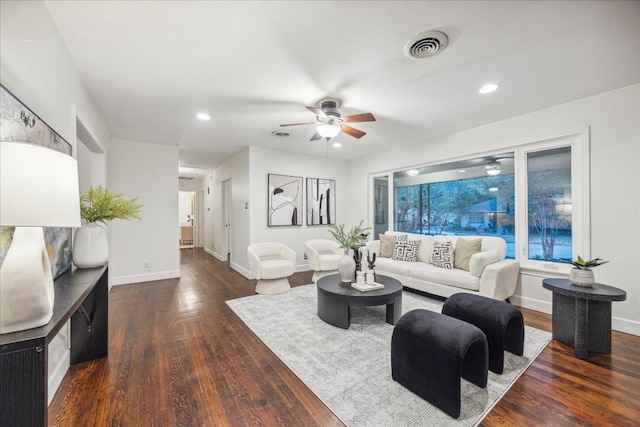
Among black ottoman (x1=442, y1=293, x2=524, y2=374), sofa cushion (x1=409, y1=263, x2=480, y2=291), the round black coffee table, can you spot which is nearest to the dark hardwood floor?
black ottoman (x1=442, y1=293, x2=524, y2=374)

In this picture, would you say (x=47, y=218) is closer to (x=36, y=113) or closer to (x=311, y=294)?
(x=36, y=113)

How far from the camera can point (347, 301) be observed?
9.18 feet

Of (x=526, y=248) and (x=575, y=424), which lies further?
(x=526, y=248)

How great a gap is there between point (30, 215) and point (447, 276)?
3842 millimetres

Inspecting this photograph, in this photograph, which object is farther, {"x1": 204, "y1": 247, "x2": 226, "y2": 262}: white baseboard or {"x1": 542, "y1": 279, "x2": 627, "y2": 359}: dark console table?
{"x1": 204, "y1": 247, "x2": 226, "y2": 262}: white baseboard

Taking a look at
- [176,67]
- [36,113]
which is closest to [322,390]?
[36,113]

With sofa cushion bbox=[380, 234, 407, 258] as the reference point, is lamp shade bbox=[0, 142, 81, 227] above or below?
above

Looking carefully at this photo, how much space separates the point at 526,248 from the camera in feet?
11.8

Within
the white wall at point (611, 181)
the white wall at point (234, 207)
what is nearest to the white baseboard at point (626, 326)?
the white wall at point (611, 181)

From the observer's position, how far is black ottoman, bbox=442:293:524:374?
81.4 inches

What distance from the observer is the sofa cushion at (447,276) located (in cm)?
333

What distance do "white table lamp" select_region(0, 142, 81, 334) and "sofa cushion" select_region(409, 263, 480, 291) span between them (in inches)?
147

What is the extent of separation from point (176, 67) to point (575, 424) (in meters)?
3.87

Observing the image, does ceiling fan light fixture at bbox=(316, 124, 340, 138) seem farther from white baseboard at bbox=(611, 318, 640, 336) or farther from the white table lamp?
white baseboard at bbox=(611, 318, 640, 336)
